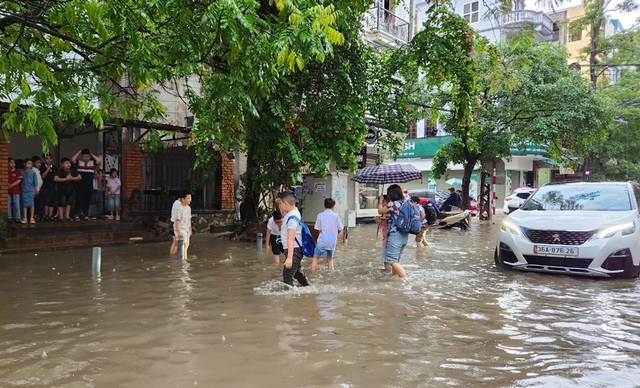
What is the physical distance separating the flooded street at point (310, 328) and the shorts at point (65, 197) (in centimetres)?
404

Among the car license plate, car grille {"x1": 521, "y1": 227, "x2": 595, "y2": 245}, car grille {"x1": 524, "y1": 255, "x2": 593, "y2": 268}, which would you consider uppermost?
car grille {"x1": 521, "y1": 227, "x2": 595, "y2": 245}

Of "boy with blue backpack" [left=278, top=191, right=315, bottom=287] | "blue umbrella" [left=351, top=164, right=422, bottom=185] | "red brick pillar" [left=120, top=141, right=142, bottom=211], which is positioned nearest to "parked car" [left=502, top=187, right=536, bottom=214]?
"blue umbrella" [left=351, top=164, right=422, bottom=185]

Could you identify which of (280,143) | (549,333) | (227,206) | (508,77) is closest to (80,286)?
(280,143)

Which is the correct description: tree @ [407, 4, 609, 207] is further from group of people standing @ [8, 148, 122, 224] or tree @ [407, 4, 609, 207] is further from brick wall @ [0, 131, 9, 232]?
brick wall @ [0, 131, 9, 232]

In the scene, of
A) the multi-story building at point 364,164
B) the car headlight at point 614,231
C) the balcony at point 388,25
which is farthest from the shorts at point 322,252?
the balcony at point 388,25

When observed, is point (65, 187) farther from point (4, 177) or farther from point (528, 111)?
point (528, 111)

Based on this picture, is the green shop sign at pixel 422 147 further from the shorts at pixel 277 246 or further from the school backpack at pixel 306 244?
the school backpack at pixel 306 244

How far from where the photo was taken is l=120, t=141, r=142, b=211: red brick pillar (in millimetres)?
13883

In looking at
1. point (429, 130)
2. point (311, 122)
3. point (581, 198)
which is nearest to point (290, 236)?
point (581, 198)

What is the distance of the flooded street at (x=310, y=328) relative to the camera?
3.91 meters

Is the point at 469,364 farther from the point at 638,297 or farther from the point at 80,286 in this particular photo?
the point at 80,286

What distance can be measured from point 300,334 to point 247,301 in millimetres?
1585

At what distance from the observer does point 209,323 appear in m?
5.30

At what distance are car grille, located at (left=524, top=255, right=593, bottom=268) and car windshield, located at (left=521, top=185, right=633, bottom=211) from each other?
1232 millimetres
